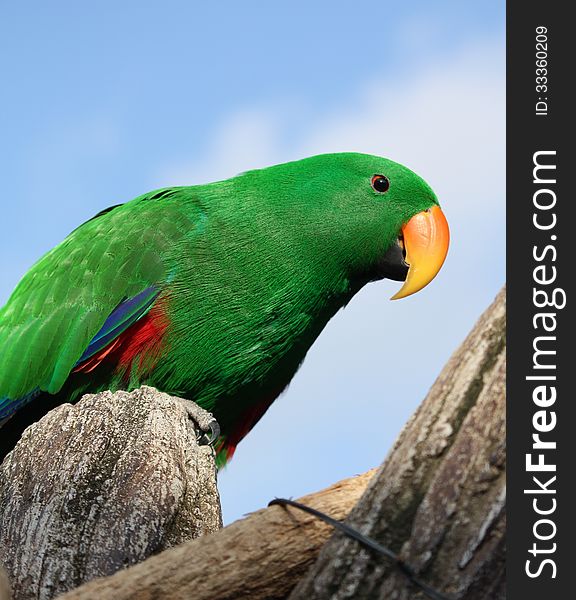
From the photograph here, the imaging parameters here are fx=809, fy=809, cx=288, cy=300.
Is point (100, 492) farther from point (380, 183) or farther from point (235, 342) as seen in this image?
point (380, 183)

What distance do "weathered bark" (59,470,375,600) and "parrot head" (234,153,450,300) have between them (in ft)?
8.95

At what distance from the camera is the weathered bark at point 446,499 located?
204 centimetres

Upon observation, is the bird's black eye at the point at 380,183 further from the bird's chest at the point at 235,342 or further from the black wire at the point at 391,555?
the black wire at the point at 391,555

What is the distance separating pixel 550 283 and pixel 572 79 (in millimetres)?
652

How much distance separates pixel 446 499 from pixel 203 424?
226 centimetres

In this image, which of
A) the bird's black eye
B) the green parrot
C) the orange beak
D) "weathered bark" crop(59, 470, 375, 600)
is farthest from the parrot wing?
"weathered bark" crop(59, 470, 375, 600)

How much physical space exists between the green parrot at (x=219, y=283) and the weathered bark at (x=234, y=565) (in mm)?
2338

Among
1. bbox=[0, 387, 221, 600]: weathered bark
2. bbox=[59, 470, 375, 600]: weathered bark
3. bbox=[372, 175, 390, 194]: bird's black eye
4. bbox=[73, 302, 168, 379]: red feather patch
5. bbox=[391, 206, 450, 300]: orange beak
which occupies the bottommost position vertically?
bbox=[59, 470, 375, 600]: weathered bark


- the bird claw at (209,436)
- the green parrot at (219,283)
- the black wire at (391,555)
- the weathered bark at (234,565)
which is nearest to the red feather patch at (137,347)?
the green parrot at (219,283)

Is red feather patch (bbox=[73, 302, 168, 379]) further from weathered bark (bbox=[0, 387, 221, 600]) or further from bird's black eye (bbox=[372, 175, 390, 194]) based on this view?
bird's black eye (bbox=[372, 175, 390, 194])

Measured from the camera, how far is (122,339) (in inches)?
186

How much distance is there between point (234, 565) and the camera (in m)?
2.37

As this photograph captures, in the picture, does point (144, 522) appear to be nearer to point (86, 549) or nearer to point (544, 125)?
Answer: point (86, 549)

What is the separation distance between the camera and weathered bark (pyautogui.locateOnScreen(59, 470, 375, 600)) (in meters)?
Answer: 2.33
